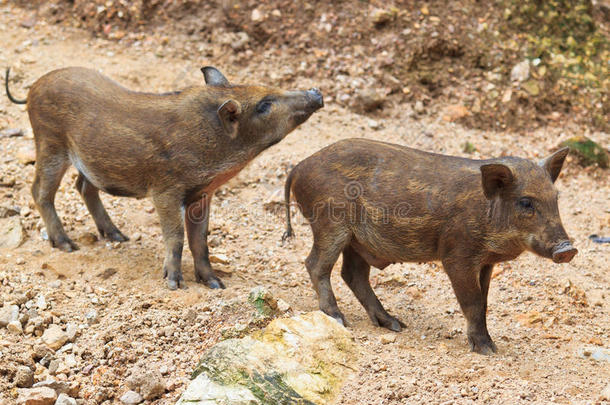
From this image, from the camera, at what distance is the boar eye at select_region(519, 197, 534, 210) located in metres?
6.09

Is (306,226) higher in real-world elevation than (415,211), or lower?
lower

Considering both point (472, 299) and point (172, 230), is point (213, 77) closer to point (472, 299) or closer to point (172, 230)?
point (172, 230)

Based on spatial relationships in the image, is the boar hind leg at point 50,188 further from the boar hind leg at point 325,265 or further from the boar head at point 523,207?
the boar head at point 523,207

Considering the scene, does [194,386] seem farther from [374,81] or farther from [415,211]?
[374,81]

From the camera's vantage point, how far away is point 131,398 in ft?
18.1

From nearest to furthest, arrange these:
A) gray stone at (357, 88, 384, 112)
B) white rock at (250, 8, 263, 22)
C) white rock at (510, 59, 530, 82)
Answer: gray stone at (357, 88, 384, 112), white rock at (510, 59, 530, 82), white rock at (250, 8, 263, 22)

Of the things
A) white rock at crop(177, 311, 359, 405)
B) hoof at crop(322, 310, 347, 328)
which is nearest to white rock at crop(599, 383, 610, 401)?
white rock at crop(177, 311, 359, 405)

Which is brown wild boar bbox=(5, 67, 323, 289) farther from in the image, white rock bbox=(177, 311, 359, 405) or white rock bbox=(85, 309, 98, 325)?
white rock bbox=(177, 311, 359, 405)

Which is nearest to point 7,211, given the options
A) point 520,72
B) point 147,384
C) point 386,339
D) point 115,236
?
point 115,236

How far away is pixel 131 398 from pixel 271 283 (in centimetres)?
263

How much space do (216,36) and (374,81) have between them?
95.5 inches

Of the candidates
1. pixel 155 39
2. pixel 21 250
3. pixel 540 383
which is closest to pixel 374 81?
pixel 155 39

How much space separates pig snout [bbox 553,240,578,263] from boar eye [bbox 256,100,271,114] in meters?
2.98

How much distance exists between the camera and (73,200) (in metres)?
9.30
